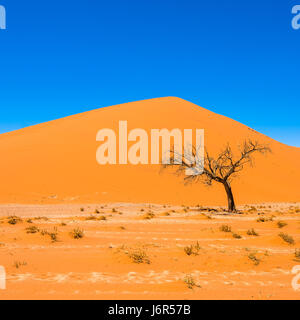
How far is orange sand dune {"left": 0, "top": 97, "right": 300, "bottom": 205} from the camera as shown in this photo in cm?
2612

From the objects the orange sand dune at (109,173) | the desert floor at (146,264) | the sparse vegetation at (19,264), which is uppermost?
the orange sand dune at (109,173)

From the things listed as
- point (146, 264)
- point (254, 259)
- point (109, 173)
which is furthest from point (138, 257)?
point (109, 173)

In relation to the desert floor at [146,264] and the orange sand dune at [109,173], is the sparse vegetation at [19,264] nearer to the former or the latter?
the desert floor at [146,264]

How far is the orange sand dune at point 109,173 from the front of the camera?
26125mm

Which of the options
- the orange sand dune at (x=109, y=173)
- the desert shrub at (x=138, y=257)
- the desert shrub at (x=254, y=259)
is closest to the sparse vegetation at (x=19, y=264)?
the desert shrub at (x=138, y=257)

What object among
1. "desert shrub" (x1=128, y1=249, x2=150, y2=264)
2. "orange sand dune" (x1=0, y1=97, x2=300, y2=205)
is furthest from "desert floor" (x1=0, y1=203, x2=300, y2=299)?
"orange sand dune" (x1=0, y1=97, x2=300, y2=205)

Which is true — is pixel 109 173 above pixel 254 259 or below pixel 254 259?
above

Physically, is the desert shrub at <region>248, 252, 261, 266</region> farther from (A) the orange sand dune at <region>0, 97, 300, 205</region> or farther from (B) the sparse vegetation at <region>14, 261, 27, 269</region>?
(A) the orange sand dune at <region>0, 97, 300, 205</region>

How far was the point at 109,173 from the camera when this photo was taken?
3027 cm

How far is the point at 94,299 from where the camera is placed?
432cm

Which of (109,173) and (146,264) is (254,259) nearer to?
(146,264)

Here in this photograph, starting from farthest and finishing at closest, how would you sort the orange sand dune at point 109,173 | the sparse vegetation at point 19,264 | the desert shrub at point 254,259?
the orange sand dune at point 109,173
the desert shrub at point 254,259
the sparse vegetation at point 19,264

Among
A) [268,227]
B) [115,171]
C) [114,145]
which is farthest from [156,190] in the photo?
[268,227]
